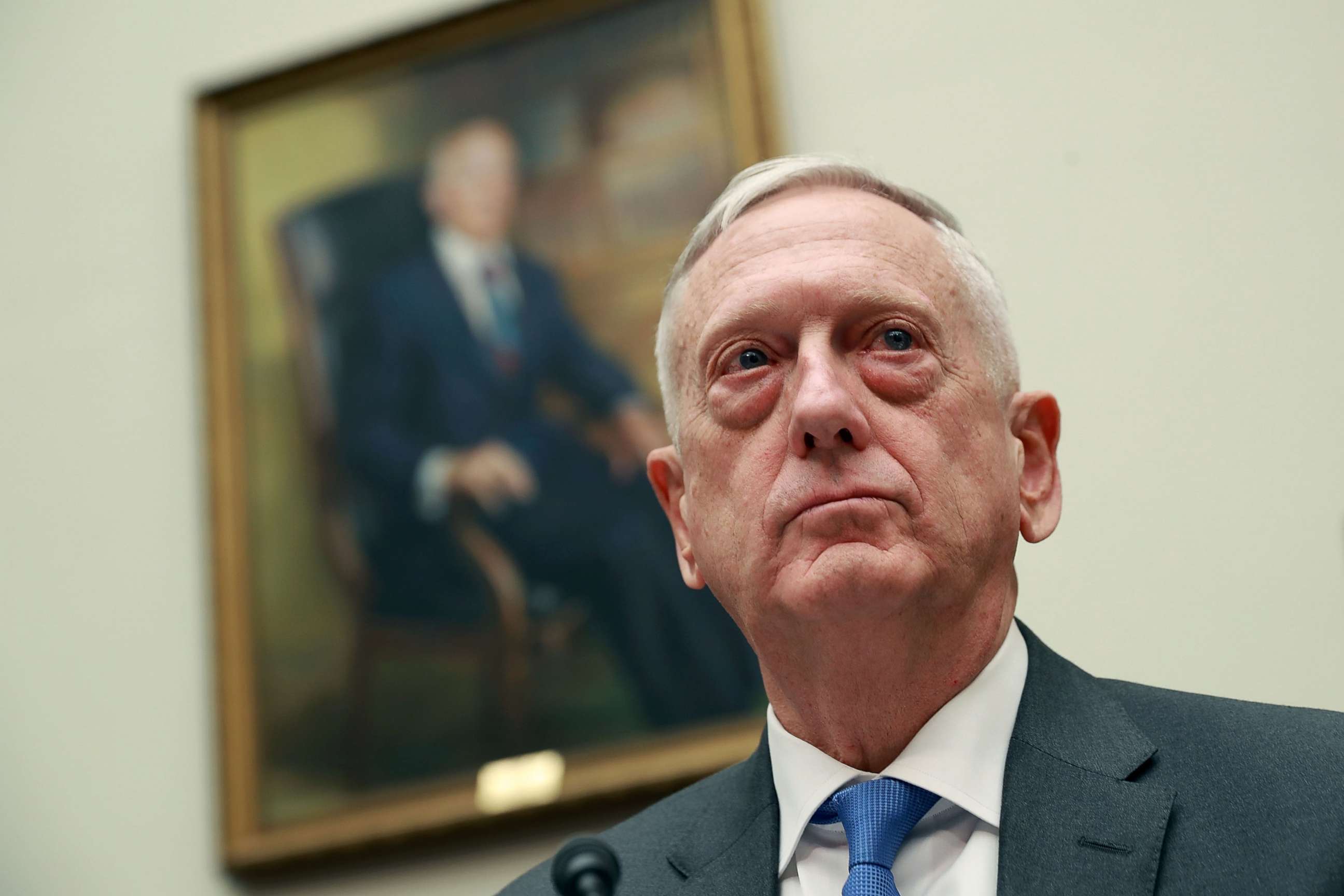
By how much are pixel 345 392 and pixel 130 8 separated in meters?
1.74

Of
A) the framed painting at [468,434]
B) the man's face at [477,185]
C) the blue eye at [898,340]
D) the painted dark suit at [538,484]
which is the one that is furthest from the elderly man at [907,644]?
the man's face at [477,185]

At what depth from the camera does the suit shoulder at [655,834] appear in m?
2.21

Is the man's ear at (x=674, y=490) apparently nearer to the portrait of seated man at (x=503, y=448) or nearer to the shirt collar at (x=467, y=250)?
the portrait of seated man at (x=503, y=448)

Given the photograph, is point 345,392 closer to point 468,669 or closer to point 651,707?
point 468,669

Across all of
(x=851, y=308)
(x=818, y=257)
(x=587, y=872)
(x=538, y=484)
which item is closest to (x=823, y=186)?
(x=818, y=257)

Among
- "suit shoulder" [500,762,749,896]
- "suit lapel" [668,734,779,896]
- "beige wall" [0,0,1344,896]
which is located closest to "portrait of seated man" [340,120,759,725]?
"beige wall" [0,0,1344,896]

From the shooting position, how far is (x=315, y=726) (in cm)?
391

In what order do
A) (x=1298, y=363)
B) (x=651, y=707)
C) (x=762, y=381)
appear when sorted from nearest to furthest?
(x=762, y=381) < (x=1298, y=363) < (x=651, y=707)

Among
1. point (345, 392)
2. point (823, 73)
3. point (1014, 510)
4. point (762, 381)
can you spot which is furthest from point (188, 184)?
point (1014, 510)

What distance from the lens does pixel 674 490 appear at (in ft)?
8.16

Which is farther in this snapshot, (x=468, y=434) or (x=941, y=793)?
(x=468, y=434)

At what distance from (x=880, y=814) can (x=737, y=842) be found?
0.29m

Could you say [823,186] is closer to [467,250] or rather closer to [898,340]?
[898,340]

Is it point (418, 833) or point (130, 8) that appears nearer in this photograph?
point (418, 833)
